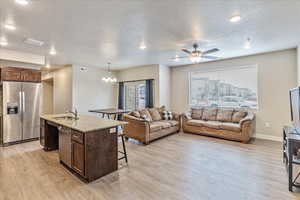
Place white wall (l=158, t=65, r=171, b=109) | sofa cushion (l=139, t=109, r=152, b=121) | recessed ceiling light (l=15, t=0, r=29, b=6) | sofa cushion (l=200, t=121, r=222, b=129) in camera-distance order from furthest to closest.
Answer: white wall (l=158, t=65, r=171, b=109) < sofa cushion (l=139, t=109, r=152, b=121) < sofa cushion (l=200, t=121, r=222, b=129) < recessed ceiling light (l=15, t=0, r=29, b=6)

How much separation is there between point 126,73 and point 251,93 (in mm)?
5437

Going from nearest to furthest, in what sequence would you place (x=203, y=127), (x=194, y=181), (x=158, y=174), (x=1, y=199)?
(x=1, y=199), (x=194, y=181), (x=158, y=174), (x=203, y=127)

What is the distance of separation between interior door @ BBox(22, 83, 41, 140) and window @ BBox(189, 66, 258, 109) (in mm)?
5585

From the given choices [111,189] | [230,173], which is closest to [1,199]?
[111,189]

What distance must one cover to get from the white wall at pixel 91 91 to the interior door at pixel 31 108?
1.68 metres

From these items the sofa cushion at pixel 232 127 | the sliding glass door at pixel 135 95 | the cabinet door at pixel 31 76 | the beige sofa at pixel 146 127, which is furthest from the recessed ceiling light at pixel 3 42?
the sofa cushion at pixel 232 127

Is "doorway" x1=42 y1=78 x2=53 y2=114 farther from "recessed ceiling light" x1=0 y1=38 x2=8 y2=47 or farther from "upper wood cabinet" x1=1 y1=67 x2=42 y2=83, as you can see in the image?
"recessed ceiling light" x1=0 y1=38 x2=8 y2=47

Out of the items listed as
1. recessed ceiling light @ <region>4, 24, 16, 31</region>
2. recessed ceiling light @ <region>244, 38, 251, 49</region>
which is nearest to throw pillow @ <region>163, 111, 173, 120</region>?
recessed ceiling light @ <region>244, 38, 251, 49</region>

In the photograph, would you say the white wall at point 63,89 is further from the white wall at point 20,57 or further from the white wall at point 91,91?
the white wall at point 20,57

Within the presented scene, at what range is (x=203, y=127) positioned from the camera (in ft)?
17.4

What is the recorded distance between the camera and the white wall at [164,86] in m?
6.68

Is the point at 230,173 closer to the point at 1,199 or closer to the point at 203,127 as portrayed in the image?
the point at 203,127

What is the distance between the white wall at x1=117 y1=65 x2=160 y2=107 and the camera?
6.71m

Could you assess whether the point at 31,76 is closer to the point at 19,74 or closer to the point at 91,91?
the point at 19,74
